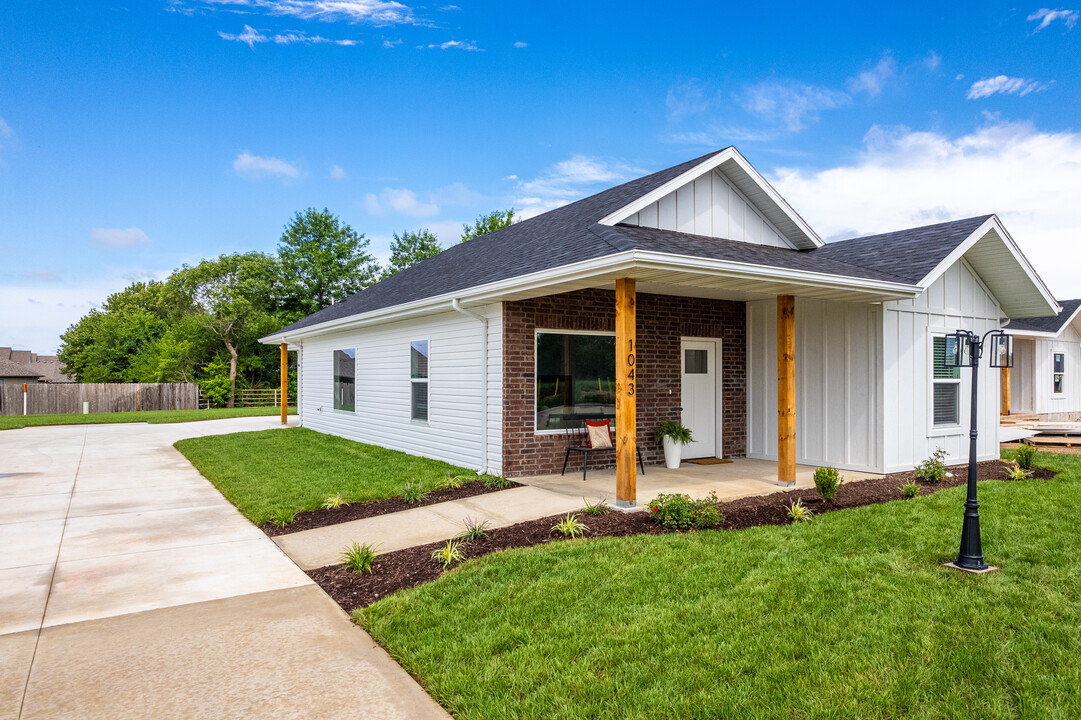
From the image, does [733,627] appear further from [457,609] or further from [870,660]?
[457,609]

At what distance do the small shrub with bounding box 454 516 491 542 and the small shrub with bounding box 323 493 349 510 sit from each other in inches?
74.1

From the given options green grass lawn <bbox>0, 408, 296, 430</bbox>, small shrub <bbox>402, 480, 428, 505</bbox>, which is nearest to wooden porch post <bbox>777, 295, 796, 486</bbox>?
small shrub <bbox>402, 480, 428, 505</bbox>

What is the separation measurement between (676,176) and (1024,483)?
20.9 feet

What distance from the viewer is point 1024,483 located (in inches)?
342

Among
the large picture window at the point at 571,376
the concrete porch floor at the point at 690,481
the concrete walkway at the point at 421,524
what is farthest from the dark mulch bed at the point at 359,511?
the large picture window at the point at 571,376

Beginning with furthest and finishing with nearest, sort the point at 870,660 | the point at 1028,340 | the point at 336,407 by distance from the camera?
1. the point at 1028,340
2. the point at 336,407
3. the point at 870,660

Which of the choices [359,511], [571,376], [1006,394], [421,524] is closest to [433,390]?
[571,376]

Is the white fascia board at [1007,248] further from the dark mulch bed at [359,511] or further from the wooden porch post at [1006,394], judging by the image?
the wooden porch post at [1006,394]

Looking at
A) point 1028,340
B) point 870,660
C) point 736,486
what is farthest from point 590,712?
point 1028,340

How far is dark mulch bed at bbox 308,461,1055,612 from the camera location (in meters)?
5.10

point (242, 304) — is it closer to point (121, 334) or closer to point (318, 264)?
point (318, 264)

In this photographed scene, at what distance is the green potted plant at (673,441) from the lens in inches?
409

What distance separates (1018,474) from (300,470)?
10857mm

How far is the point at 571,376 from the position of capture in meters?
10.1
